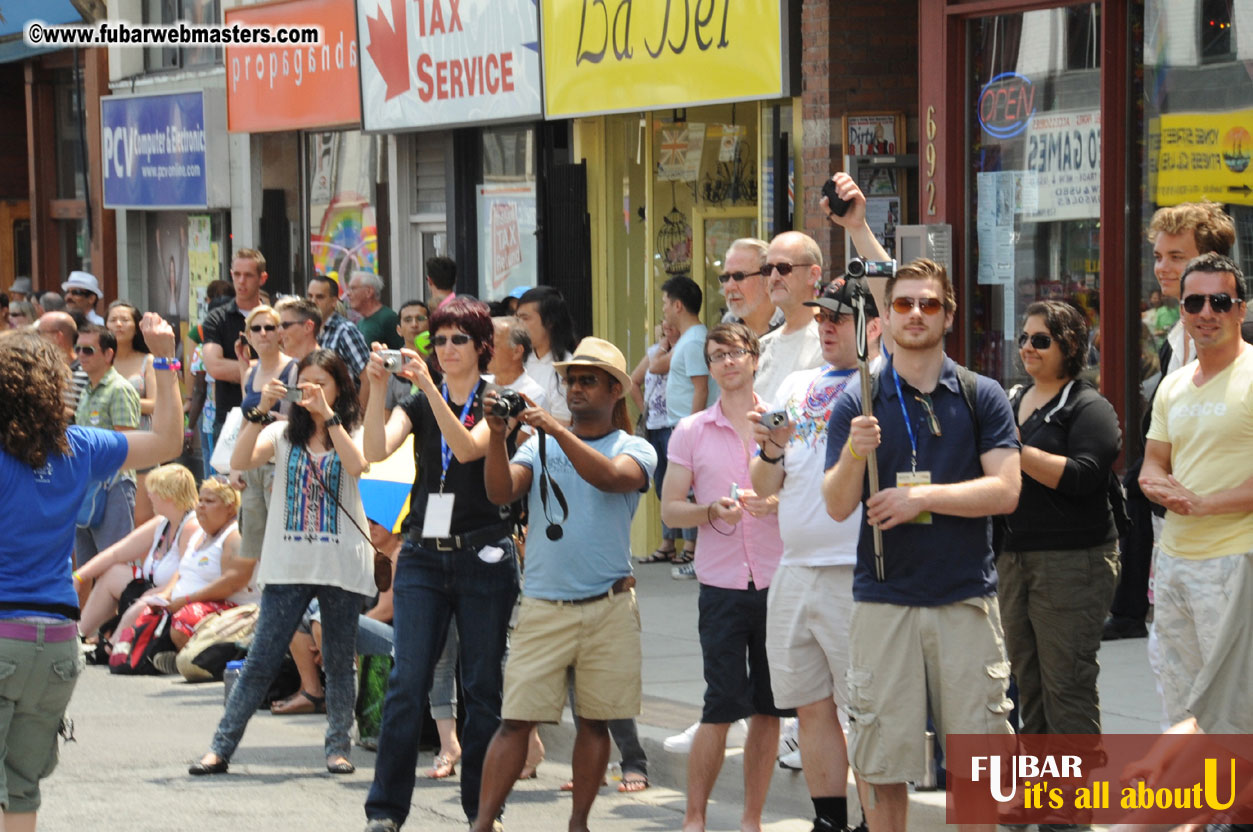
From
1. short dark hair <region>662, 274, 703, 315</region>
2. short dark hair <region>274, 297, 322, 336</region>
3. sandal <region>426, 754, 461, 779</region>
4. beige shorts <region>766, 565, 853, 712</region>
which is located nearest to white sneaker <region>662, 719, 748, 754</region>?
sandal <region>426, 754, 461, 779</region>

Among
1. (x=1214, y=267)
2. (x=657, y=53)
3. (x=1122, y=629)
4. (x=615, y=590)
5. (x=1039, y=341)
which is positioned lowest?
(x=1122, y=629)

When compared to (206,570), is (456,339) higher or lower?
higher

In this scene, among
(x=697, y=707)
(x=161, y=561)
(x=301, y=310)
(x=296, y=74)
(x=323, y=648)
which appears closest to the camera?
(x=323, y=648)

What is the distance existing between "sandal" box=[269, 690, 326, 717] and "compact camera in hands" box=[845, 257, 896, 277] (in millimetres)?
4872

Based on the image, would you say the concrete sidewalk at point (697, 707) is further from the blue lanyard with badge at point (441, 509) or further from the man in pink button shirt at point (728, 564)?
the blue lanyard with badge at point (441, 509)

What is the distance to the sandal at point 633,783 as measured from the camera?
25.6ft

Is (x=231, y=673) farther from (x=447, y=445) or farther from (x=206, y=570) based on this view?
(x=447, y=445)

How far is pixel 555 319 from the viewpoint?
10.6m

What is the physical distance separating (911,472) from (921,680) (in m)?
0.63

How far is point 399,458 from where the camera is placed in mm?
9297

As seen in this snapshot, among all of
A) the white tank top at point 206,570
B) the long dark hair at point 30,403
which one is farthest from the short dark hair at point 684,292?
the long dark hair at point 30,403

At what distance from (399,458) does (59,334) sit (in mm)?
4686

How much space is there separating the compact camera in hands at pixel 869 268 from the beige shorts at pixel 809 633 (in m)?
1.09

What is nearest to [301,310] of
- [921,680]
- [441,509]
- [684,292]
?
[684,292]
